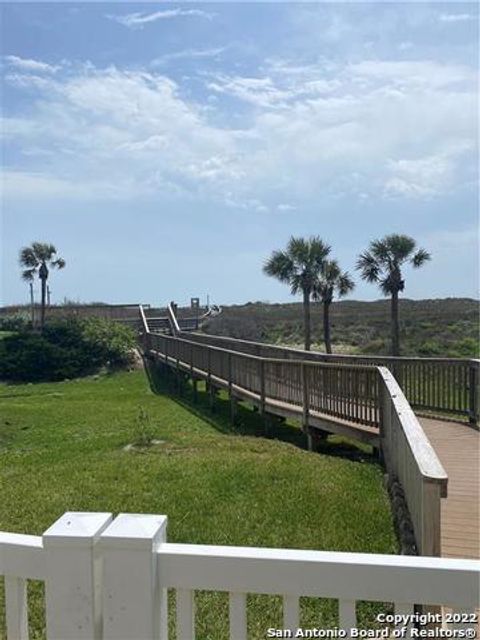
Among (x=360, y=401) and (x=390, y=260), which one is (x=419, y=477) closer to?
(x=360, y=401)

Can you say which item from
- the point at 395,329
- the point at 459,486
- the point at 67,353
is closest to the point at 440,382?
the point at 459,486

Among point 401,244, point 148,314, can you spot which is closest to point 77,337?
point 148,314

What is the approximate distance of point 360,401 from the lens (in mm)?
7852

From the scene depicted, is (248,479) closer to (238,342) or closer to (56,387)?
(238,342)

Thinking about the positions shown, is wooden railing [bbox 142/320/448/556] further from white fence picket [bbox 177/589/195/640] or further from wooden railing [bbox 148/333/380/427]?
white fence picket [bbox 177/589/195/640]

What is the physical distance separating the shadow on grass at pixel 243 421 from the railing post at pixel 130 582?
6.77 meters

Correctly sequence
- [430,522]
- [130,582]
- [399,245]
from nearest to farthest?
[130,582] < [430,522] < [399,245]

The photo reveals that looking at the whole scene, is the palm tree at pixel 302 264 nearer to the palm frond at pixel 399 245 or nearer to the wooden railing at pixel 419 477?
the palm frond at pixel 399 245

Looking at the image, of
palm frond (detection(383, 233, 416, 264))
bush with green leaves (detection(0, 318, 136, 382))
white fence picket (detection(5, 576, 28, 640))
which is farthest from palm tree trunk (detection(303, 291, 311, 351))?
white fence picket (detection(5, 576, 28, 640))

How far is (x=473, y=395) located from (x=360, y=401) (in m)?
1.84

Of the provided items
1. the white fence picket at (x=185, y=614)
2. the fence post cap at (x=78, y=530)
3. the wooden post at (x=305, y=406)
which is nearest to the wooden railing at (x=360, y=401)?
the wooden post at (x=305, y=406)

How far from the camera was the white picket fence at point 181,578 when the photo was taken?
4.71ft

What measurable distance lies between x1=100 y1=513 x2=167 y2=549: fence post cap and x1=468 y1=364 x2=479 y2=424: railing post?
7618mm

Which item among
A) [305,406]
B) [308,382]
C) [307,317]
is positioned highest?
[307,317]
